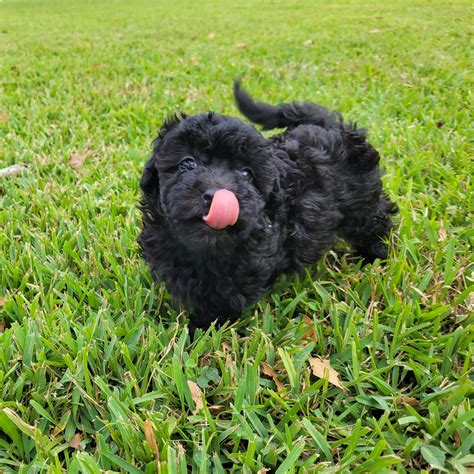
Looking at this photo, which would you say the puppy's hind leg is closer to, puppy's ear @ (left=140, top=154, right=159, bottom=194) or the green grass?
the green grass

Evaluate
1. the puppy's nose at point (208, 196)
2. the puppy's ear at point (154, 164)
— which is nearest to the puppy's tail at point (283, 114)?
the puppy's ear at point (154, 164)

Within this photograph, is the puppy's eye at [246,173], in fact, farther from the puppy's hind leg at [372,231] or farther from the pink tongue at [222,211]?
the puppy's hind leg at [372,231]

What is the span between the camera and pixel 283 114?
→ 275 centimetres

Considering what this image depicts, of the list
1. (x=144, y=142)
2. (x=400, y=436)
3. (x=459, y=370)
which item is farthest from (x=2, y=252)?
(x=459, y=370)

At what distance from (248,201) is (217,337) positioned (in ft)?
2.38

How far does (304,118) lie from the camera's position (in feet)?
9.06

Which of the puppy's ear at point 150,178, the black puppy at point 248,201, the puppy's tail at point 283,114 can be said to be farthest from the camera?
the puppy's tail at point 283,114

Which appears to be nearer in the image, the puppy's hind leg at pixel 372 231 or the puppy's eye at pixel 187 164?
the puppy's eye at pixel 187 164

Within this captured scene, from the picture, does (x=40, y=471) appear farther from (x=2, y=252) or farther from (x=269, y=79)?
(x=269, y=79)

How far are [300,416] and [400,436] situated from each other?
1.27 feet

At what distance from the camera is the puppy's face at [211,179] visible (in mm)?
1719

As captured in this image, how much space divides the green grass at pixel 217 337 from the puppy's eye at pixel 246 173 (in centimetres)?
76

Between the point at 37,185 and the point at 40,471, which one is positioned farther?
the point at 37,185

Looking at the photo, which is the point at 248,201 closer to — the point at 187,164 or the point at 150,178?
the point at 187,164
